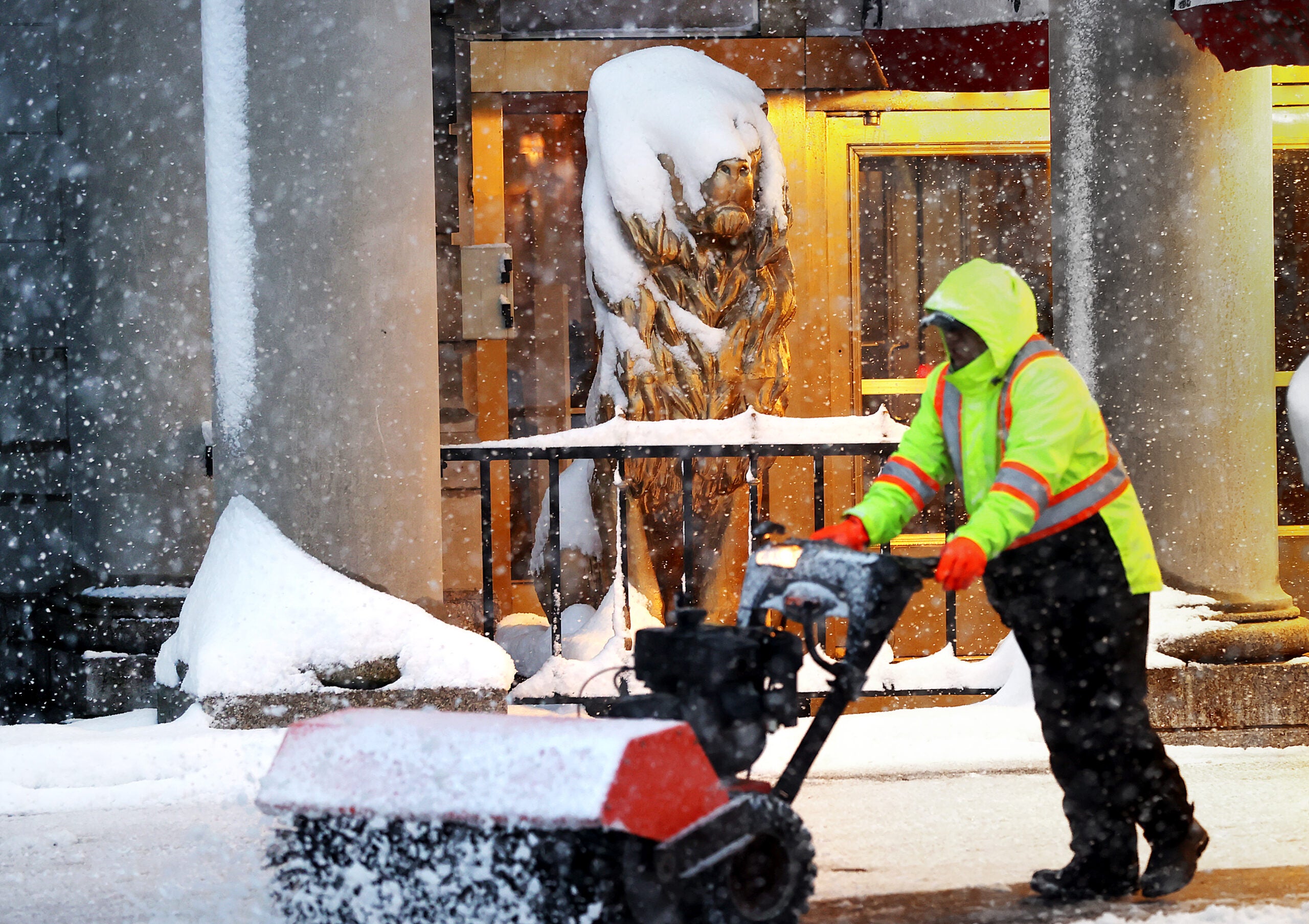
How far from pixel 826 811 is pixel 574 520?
2987 millimetres

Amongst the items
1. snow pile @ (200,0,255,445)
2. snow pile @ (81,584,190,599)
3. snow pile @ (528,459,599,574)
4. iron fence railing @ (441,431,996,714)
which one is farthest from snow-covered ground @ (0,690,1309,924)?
snow pile @ (528,459,599,574)

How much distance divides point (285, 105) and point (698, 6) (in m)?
3.11

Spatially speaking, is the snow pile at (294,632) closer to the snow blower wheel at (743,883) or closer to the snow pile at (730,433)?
the snow pile at (730,433)

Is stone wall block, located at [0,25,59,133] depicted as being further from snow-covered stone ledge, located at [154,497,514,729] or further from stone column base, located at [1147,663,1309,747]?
stone column base, located at [1147,663,1309,747]

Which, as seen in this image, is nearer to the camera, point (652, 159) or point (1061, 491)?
point (1061, 491)

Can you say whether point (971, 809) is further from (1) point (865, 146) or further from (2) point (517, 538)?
(1) point (865, 146)

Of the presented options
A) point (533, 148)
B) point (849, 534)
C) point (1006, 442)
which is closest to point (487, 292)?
point (533, 148)

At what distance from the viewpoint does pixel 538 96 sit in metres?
7.86

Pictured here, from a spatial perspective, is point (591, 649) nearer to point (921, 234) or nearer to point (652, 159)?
point (652, 159)

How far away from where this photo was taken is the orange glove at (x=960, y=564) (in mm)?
3205

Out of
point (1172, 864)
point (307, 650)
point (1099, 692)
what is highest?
point (1099, 692)

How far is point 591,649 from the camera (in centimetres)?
647

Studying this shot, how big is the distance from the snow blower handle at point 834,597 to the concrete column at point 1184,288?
8.96 feet

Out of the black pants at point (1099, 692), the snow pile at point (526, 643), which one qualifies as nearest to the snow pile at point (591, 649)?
the snow pile at point (526, 643)
